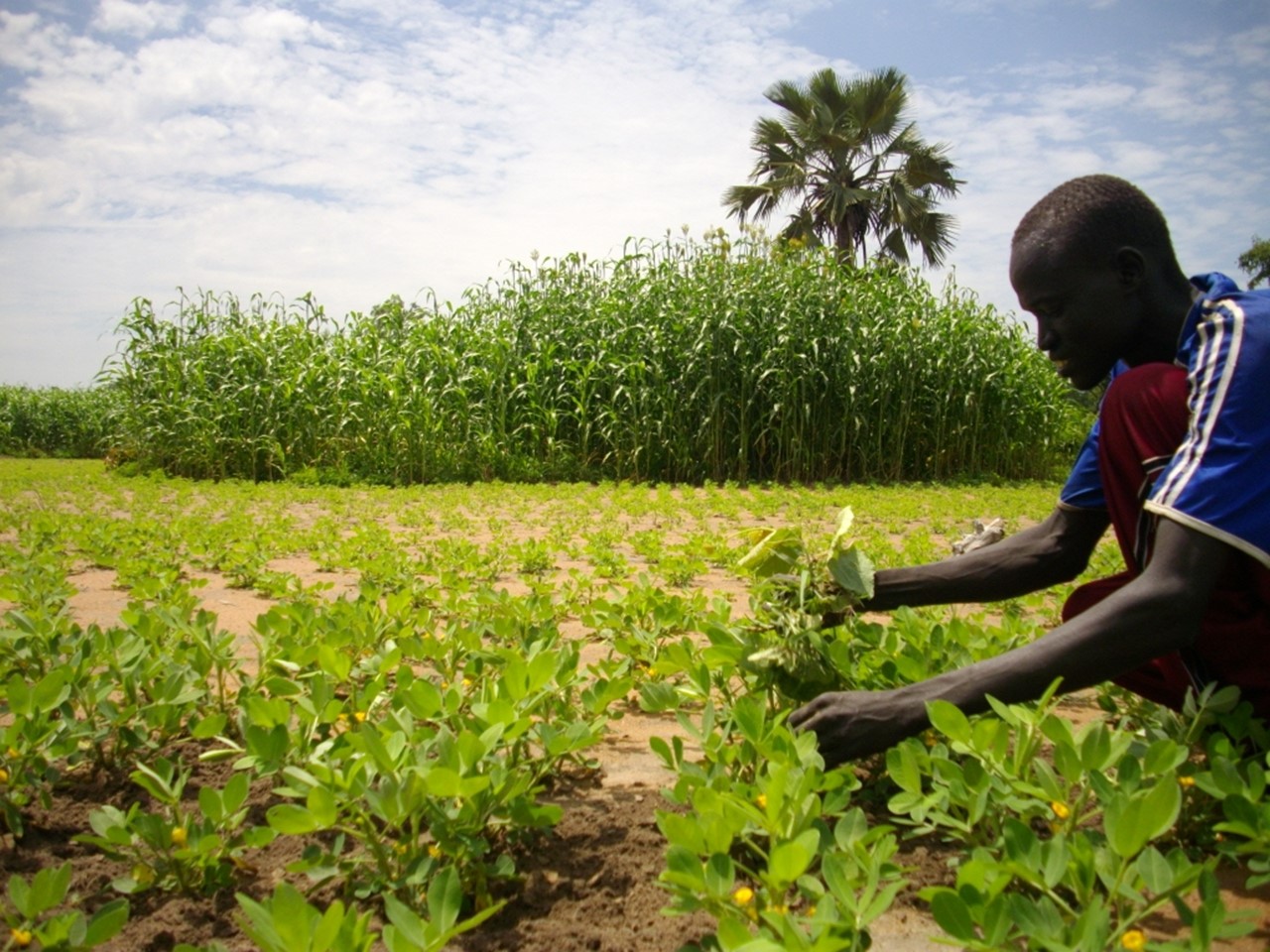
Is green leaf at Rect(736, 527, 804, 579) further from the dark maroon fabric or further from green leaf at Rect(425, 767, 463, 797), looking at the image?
green leaf at Rect(425, 767, 463, 797)

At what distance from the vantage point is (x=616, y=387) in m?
10.9

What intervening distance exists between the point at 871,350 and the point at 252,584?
8867 millimetres

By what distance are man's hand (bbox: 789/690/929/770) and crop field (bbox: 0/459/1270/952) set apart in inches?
1.9

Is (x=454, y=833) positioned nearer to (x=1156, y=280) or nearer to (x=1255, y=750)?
(x=1255, y=750)

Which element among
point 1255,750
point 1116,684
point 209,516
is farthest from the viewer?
point 209,516

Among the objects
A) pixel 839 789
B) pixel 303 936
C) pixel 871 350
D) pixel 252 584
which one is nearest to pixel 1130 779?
pixel 839 789

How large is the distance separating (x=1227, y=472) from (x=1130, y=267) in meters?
0.58

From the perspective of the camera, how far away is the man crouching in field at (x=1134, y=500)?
5.29 feet

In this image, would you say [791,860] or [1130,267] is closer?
[791,860]

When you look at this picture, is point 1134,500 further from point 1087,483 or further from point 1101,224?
point 1101,224

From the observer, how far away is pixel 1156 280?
2000 mm

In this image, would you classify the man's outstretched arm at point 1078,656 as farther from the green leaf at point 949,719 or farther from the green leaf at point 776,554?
the green leaf at point 776,554

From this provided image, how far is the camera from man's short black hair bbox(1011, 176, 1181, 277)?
1954 mm

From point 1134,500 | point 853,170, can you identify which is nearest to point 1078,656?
point 1134,500
